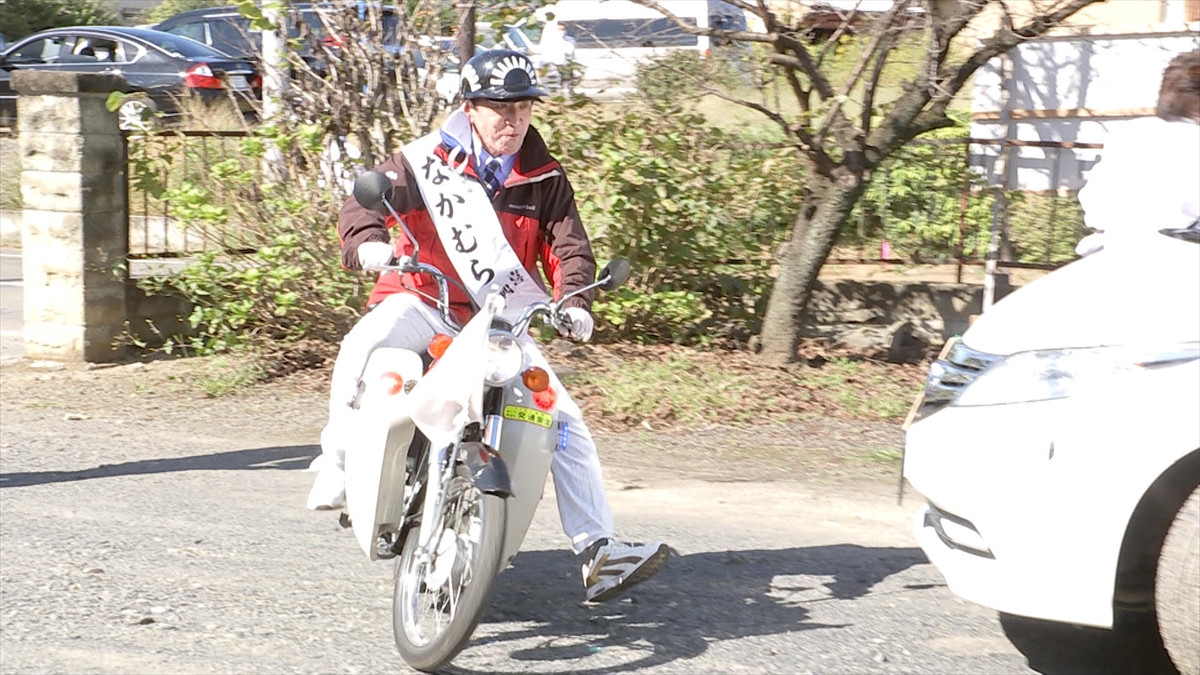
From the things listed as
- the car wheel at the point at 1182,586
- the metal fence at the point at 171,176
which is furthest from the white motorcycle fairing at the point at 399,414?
the metal fence at the point at 171,176

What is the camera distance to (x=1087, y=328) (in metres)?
4.17

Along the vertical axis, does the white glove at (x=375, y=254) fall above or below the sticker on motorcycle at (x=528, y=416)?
above

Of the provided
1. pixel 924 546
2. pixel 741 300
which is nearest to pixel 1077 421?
pixel 924 546

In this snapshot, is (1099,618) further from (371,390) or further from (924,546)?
(371,390)

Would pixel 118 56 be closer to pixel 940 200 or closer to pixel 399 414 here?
pixel 940 200

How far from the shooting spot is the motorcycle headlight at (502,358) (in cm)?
426

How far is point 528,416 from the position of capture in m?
4.42

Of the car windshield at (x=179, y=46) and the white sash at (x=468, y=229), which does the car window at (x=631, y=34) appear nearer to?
the white sash at (x=468, y=229)

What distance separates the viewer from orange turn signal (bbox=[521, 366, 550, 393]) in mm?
4426

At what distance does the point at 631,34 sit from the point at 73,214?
370 cm

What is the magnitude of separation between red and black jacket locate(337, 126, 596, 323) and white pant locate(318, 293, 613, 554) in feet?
0.45

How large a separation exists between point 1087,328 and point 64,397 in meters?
6.48

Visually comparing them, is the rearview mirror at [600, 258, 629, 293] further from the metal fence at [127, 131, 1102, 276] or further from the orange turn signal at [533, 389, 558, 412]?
the metal fence at [127, 131, 1102, 276]

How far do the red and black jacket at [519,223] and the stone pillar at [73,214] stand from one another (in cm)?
502
